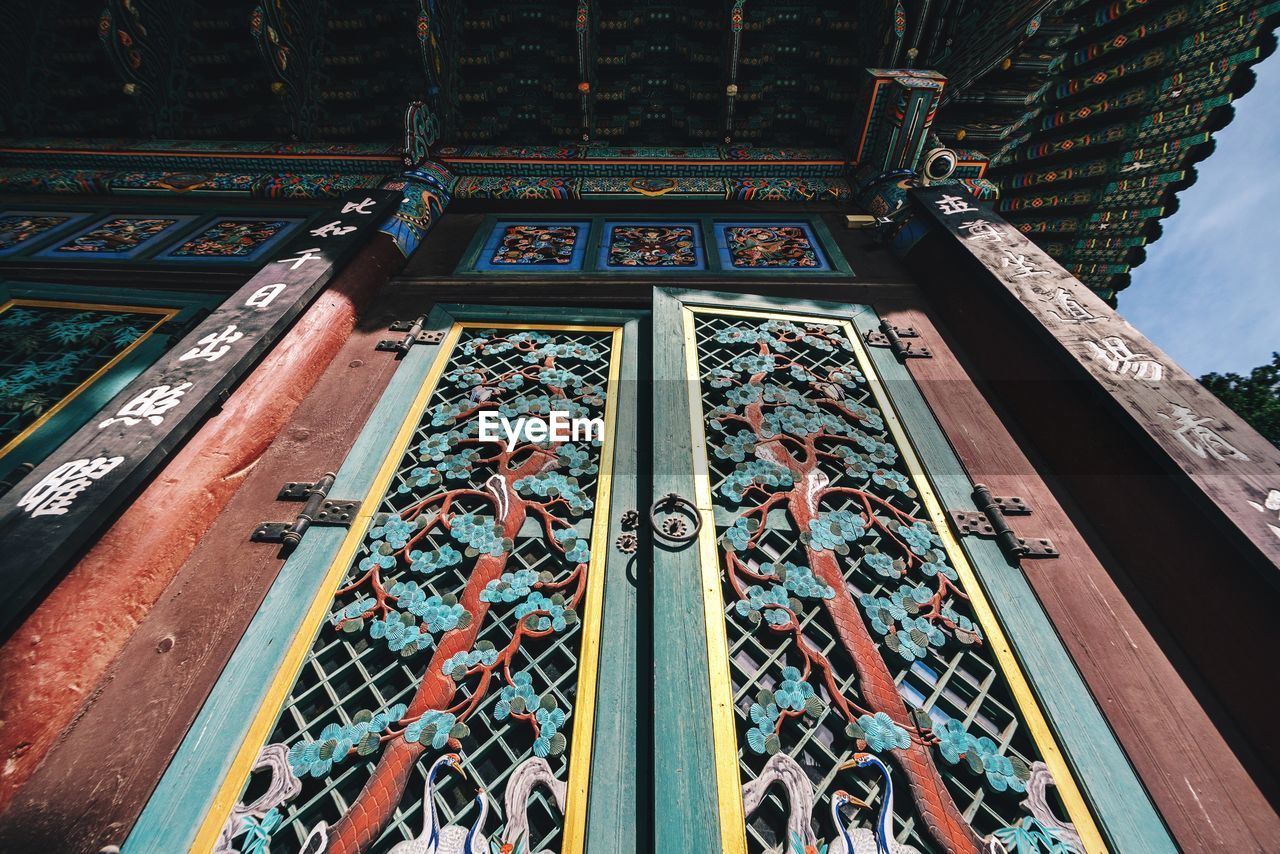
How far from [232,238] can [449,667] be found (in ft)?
13.0

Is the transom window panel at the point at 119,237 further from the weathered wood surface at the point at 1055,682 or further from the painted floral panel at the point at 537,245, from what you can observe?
the weathered wood surface at the point at 1055,682

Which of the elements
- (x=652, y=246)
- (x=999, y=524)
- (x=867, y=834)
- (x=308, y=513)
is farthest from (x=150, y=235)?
(x=999, y=524)

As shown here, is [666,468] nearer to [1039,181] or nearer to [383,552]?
[383,552]

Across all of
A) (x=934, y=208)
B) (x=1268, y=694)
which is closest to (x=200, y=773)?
(x=1268, y=694)

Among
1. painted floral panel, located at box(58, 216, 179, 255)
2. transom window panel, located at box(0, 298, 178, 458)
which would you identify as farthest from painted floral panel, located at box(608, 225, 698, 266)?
painted floral panel, located at box(58, 216, 179, 255)

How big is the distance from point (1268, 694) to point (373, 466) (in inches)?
129

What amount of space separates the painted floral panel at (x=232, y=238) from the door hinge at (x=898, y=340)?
4.31m

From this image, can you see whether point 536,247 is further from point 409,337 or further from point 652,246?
point 409,337

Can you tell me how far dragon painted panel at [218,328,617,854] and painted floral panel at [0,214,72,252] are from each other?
151 inches

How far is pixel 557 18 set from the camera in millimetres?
4355

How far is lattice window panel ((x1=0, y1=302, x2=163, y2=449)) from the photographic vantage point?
255cm

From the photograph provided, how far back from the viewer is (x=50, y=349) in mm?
2922

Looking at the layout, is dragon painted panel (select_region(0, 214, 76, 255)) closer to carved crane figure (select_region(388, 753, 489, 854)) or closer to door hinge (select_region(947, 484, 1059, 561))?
carved crane figure (select_region(388, 753, 489, 854))

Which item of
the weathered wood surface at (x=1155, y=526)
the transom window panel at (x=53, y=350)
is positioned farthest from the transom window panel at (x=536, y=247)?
the weathered wood surface at (x=1155, y=526)
